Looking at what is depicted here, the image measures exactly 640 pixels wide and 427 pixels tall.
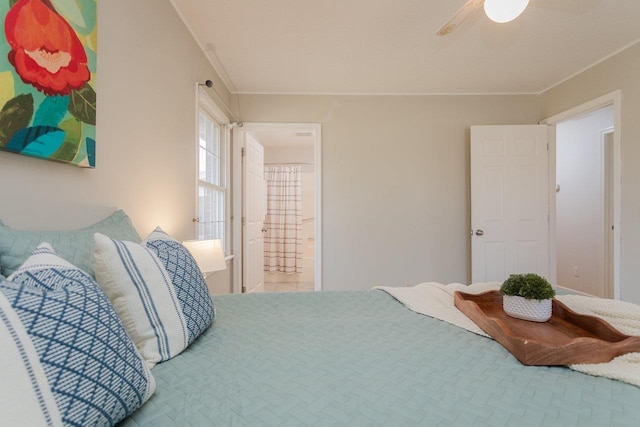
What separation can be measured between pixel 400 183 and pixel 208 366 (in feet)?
9.31

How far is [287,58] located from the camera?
254 centimetres

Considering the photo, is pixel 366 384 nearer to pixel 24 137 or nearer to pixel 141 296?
pixel 141 296

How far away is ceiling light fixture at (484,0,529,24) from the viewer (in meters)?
1.38

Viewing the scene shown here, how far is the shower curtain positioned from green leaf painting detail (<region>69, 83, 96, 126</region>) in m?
3.78

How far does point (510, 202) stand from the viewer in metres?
3.11

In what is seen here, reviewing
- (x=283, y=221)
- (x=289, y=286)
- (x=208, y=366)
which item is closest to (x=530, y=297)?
(x=208, y=366)

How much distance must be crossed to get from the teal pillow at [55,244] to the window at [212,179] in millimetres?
1214

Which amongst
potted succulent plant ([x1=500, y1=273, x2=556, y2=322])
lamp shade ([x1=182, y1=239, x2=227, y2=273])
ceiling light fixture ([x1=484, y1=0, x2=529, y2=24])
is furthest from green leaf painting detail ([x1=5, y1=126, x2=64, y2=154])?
ceiling light fixture ([x1=484, y1=0, x2=529, y2=24])

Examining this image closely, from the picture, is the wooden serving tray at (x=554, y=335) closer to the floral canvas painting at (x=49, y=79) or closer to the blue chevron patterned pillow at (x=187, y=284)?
the blue chevron patterned pillow at (x=187, y=284)

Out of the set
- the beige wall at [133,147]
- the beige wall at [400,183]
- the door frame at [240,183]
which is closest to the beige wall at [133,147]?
the beige wall at [133,147]

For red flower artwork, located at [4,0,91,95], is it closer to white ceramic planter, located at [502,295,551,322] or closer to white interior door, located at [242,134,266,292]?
white ceramic planter, located at [502,295,551,322]

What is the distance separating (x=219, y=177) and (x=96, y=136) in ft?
5.94

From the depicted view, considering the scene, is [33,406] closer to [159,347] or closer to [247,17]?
[159,347]

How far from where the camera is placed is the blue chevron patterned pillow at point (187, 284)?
0.94m
